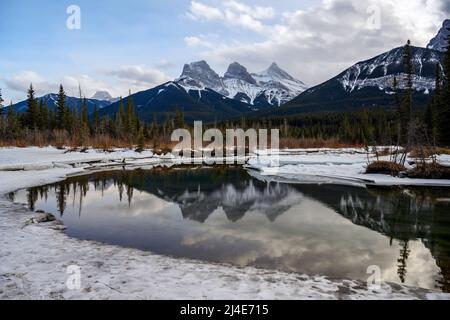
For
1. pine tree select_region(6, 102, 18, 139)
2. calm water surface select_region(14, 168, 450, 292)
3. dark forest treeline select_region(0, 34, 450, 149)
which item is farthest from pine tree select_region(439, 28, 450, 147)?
pine tree select_region(6, 102, 18, 139)

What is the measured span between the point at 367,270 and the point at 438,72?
59.9 m

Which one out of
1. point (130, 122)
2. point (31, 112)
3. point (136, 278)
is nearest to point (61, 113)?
point (31, 112)

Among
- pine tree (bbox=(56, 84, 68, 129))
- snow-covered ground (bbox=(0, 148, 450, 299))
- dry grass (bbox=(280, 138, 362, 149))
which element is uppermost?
pine tree (bbox=(56, 84, 68, 129))

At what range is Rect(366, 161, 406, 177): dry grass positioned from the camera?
27.7 meters

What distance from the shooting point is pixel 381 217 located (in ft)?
49.5

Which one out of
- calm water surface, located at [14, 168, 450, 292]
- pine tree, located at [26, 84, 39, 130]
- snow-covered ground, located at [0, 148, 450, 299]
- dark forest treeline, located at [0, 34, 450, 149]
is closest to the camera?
snow-covered ground, located at [0, 148, 450, 299]

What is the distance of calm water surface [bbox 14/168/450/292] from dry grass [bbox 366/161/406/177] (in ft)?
17.9

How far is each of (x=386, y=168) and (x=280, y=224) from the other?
728 inches

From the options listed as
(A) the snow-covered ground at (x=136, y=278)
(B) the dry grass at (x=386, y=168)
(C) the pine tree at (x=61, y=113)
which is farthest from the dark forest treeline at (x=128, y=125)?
(A) the snow-covered ground at (x=136, y=278)

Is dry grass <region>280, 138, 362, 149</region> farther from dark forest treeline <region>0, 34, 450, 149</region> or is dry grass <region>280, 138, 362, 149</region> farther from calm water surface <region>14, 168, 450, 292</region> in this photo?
calm water surface <region>14, 168, 450, 292</region>

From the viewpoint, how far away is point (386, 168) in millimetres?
28688

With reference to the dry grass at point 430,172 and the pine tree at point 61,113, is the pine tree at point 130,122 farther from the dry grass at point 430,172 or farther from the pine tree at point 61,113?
the dry grass at point 430,172

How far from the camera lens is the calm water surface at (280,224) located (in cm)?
938

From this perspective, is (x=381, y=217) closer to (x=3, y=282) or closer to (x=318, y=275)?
(x=318, y=275)
